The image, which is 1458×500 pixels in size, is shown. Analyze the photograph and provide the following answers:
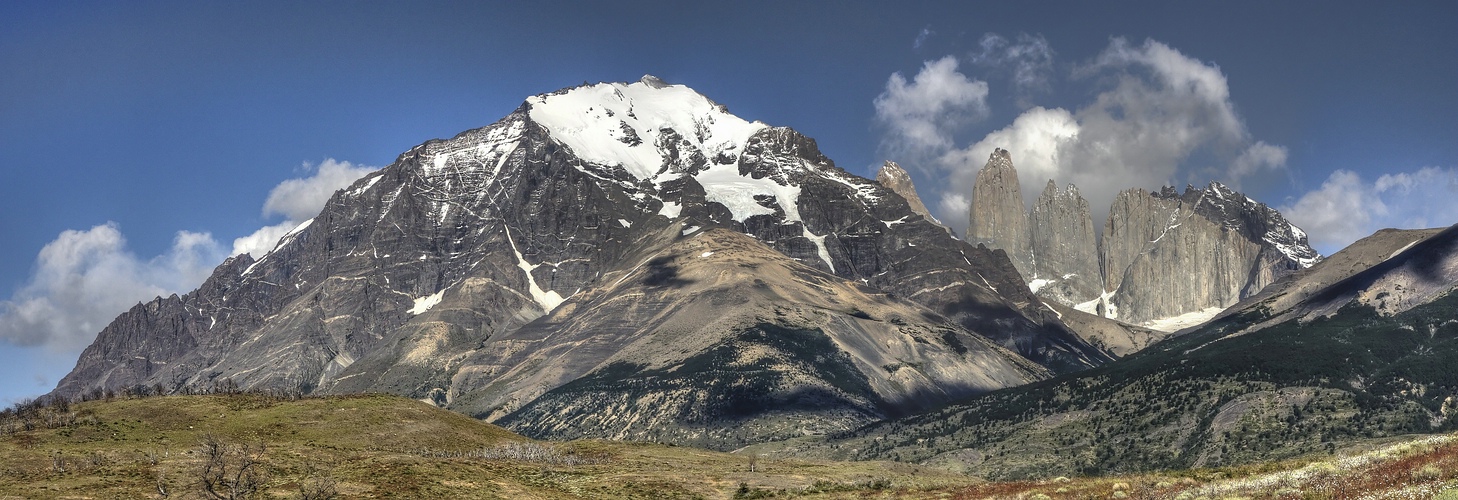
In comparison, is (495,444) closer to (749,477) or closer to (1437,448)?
(749,477)

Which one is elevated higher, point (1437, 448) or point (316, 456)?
point (316, 456)

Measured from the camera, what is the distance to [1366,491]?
205 feet

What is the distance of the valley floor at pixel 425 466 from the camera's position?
254 ft

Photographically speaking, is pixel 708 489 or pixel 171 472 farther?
pixel 708 489

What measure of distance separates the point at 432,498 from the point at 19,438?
5486 centimetres

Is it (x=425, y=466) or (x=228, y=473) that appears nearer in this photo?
(x=228, y=473)

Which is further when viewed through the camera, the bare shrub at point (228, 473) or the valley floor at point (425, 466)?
the bare shrub at point (228, 473)

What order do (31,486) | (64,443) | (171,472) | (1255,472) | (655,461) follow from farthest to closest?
(655,461) → (64,443) → (171,472) → (31,486) → (1255,472)

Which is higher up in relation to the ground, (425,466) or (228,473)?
(228,473)

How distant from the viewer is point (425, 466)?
115 m

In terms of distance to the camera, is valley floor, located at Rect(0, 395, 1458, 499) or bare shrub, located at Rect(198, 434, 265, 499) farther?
bare shrub, located at Rect(198, 434, 265, 499)

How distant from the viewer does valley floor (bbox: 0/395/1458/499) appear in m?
77.3

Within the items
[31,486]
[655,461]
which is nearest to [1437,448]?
[655,461]

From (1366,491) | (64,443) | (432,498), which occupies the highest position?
(64,443)
